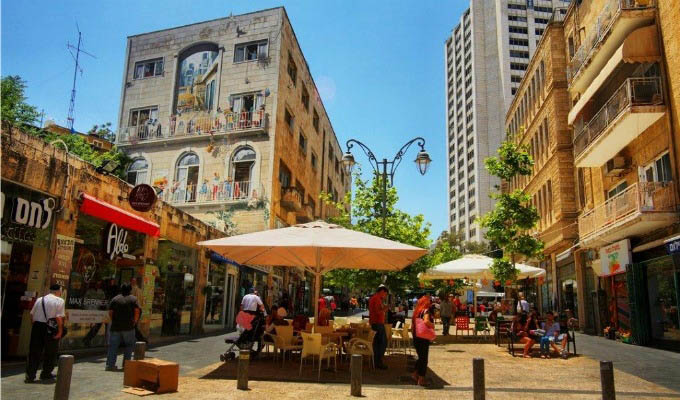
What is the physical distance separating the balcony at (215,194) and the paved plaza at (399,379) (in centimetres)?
1210

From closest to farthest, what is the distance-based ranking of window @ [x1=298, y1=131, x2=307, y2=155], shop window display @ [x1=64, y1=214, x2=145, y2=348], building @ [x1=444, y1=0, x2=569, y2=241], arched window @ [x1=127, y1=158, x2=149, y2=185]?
shop window display @ [x1=64, y1=214, x2=145, y2=348] < arched window @ [x1=127, y1=158, x2=149, y2=185] < window @ [x1=298, y1=131, x2=307, y2=155] < building @ [x1=444, y1=0, x2=569, y2=241]

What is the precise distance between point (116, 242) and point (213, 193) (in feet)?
39.0

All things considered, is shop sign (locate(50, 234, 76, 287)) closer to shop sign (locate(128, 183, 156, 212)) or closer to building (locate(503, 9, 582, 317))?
shop sign (locate(128, 183, 156, 212))

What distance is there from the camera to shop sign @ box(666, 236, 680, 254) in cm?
1302

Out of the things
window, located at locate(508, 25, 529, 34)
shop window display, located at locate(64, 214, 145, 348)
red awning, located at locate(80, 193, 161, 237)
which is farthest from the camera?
window, located at locate(508, 25, 529, 34)

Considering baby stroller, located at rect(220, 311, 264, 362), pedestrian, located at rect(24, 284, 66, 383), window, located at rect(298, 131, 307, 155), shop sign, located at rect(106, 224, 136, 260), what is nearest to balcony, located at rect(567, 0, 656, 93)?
baby stroller, located at rect(220, 311, 264, 362)

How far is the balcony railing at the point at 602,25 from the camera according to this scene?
16328 millimetres

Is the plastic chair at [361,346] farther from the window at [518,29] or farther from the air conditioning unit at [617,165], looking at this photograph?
the window at [518,29]

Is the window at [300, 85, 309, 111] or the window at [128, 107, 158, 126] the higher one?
the window at [300, 85, 309, 111]

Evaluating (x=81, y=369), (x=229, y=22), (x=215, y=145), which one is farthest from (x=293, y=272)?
(x=81, y=369)

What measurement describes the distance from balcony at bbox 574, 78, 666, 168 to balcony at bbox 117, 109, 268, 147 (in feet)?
47.3

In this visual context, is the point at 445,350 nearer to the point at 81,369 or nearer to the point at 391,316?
the point at 391,316

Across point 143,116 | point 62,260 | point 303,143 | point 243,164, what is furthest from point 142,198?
point 303,143

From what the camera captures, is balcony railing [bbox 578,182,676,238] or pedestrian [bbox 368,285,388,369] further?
balcony railing [bbox 578,182,676,238]
